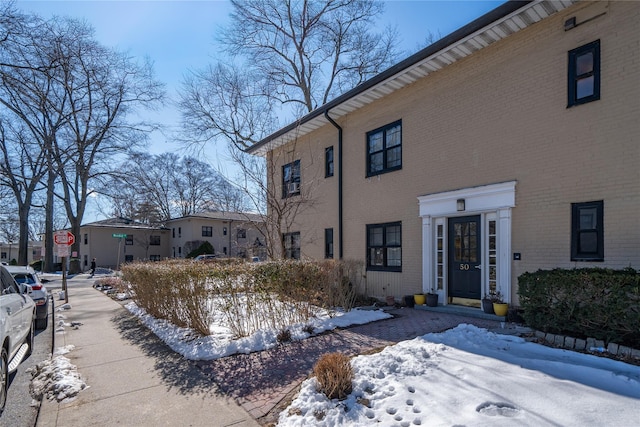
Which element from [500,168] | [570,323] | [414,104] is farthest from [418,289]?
[414,104]

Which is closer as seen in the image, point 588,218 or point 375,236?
point 588,218

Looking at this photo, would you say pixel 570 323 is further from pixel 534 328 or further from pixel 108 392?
pixel 108 392

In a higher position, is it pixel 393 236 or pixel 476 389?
pixel 393 236

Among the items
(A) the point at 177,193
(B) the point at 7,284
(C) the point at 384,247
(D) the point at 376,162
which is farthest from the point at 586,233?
(A) the point at 177,193

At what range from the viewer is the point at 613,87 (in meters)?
6.18

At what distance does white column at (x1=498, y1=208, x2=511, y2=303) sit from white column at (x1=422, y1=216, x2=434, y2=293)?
173cm

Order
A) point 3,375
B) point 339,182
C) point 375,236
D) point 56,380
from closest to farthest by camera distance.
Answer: point 3,375 < point 56,380 < point 375,236 < point 339,182

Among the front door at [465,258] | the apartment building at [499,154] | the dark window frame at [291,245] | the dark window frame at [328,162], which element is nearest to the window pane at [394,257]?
the apartment building at [499,154]

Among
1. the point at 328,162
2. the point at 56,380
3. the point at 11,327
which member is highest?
the point at 328,162

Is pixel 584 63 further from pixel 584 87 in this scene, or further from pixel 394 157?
pixel 394 157

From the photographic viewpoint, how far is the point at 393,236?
10.4m

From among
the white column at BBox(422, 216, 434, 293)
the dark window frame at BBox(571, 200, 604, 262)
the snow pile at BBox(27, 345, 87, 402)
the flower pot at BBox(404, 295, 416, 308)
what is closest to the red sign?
the snow pile at BBox(27, 345, 87, 402)

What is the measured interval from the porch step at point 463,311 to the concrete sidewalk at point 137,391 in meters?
5.48

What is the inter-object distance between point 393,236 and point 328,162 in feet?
13.3
